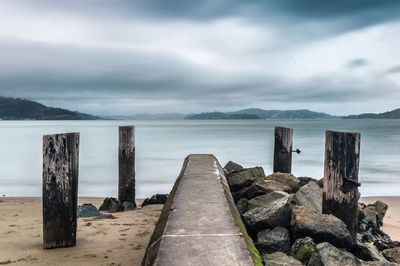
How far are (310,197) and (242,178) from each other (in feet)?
7.57

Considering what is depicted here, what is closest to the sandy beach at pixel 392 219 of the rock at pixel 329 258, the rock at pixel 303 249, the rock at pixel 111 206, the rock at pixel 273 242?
the rock at pixel 273 242

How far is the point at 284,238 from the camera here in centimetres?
545

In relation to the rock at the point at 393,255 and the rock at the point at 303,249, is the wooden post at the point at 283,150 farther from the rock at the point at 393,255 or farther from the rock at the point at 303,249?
the rock at the point at 303,249

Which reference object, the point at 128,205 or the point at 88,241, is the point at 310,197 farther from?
the point at 128,205

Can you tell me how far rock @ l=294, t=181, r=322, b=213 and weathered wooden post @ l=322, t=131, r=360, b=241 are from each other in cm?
34

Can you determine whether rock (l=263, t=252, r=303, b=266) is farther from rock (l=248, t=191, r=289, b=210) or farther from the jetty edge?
rock (l=248, t=191, r=289, b=210)

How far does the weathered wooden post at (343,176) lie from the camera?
251 inches

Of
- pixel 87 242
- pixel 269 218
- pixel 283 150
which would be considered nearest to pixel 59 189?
pixel 87 242

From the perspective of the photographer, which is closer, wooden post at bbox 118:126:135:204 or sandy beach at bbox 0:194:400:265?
sandy beach at bbox 0:194:400:265

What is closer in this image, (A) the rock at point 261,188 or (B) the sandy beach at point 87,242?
(B) the sandy beach at point 87,242

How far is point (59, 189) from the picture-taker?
5719mm

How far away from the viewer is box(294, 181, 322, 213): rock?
675 centimetres

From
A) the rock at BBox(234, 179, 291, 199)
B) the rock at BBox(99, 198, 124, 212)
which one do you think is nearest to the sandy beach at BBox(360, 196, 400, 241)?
the rock at BBox(234, 179, 291, 199)

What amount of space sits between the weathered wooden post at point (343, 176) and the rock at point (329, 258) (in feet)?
6.24
